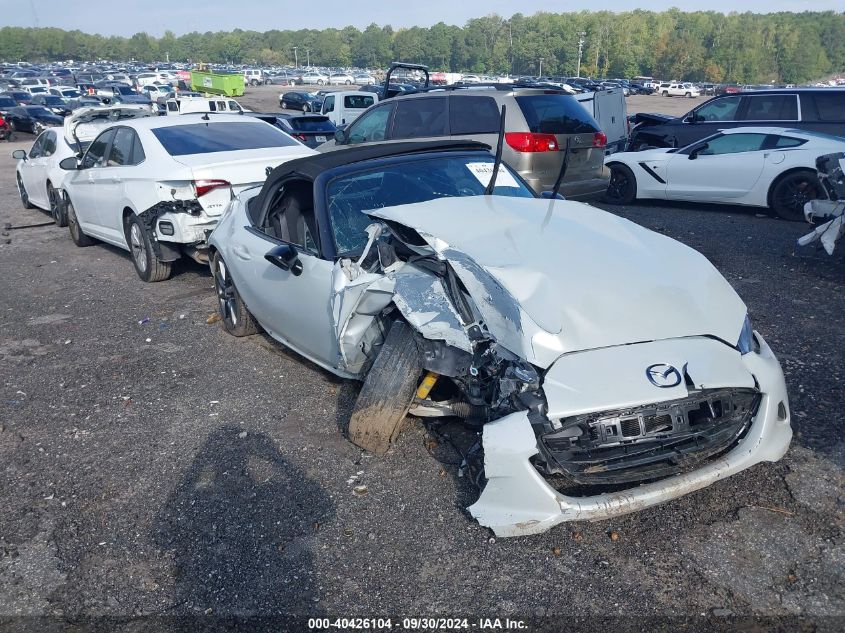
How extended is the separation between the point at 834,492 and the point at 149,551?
3313 millimetres

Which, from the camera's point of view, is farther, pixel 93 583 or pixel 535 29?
pixel 535 29

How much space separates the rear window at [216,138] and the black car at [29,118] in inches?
1058

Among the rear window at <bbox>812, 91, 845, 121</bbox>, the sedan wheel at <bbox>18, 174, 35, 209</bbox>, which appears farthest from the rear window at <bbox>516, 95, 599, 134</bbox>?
the sedan wheel at <bbox>18, 174, 35, 209</bbox>

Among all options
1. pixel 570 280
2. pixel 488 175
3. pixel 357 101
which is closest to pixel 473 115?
pixel 488 175

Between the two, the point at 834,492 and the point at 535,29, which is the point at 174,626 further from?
the point at 535,29

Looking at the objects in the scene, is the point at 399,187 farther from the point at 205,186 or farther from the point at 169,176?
the point at 169,176

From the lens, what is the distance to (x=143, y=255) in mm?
7902

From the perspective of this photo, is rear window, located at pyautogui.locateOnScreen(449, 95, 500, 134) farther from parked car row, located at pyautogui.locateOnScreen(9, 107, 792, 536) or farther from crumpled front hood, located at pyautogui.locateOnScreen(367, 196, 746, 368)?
crumpled front hood, located at pyautogui.locateOnScreen(367, 196, 746, 368)

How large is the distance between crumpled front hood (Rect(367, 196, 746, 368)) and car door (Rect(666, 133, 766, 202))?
6904 millimetres

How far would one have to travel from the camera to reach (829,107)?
11.5 metres

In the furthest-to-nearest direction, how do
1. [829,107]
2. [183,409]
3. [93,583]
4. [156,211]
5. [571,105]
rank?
1. [829,107]
2. [571,105]
3. [156,211]
4. [183,409]
5. [93,583]

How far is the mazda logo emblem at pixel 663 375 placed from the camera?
3130 millimetres

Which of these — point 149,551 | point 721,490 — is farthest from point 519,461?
point 149,551

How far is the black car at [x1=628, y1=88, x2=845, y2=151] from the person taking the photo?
1152 cm
